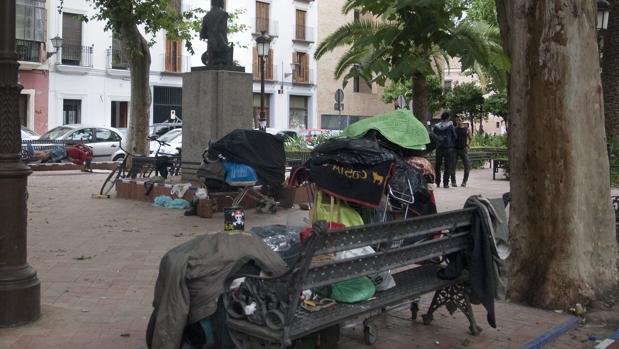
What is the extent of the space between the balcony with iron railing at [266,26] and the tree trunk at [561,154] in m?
39.8

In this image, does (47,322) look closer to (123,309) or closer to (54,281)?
(123,309)

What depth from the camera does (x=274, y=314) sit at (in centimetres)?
393

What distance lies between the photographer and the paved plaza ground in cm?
508

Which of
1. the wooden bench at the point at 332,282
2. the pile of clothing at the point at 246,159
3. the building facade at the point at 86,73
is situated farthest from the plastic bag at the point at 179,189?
the building facade at the point at 86,73

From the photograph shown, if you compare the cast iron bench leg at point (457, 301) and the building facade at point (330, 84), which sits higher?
the building facade at point (330, 84)

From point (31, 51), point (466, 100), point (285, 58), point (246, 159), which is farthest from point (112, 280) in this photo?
point (285, 58)

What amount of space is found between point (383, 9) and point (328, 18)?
43.6 m

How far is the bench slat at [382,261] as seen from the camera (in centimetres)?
401

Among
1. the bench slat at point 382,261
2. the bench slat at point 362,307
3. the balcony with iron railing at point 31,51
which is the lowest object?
the bench slat at point 362,307

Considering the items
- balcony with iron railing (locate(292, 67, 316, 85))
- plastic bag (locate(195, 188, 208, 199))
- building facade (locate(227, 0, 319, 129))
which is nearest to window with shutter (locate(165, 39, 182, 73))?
building facade (locate(227, 0, 319, 129))

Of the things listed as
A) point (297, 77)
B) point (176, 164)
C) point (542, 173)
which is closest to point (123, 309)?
point (542, 173)

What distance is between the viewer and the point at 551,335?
5.50 m

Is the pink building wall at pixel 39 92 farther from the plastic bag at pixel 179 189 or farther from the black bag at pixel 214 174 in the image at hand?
the black bag at pixel 214 174

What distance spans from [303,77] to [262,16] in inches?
219
